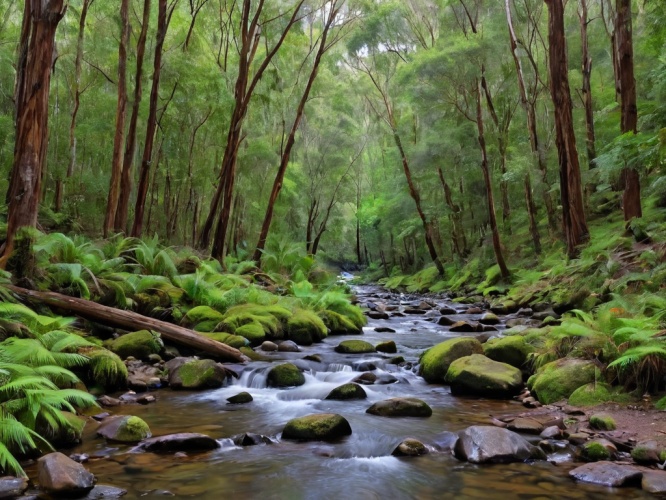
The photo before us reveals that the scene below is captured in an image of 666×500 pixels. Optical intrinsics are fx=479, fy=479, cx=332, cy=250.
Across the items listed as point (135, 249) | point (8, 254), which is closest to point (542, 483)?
point (8, 254)

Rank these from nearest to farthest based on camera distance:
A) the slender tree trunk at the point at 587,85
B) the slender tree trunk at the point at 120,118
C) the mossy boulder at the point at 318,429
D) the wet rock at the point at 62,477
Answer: the wet rock at the point at 62,477 < the mossy boulder at the point at 318,429 < the slender tree trunk at the point at 120,118 < the slender tree trunk at the point at 587,85

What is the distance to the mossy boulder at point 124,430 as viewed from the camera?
197 inches

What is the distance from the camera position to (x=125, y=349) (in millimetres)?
8047

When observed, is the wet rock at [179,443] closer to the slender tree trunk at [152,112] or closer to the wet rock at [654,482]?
the wet rock at [654,482]

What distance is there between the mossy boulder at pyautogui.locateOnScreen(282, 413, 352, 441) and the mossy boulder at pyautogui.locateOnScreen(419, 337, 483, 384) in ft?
9.91

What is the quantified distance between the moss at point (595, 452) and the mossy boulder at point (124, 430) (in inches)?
178

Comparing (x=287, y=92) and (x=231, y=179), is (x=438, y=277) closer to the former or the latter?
(x=287, y=92)

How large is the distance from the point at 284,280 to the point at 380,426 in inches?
534

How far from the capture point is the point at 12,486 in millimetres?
3652

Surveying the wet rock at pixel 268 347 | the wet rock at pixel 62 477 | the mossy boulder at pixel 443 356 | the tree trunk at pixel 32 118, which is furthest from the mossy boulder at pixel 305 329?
the wet rock at pixel 62 477

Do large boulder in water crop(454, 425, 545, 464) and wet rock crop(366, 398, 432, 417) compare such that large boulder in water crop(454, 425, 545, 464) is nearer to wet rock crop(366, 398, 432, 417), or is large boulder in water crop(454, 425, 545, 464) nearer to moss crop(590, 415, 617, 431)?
moss crop(590, 415, 617, 431)

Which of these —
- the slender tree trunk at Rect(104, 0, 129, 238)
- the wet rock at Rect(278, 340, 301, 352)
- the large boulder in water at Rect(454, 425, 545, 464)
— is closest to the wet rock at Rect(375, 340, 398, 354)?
the wet rock at Rect(278, 340, 301, 352)

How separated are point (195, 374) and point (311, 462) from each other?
3368mm

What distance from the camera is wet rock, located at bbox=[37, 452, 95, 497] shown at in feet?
12.2
